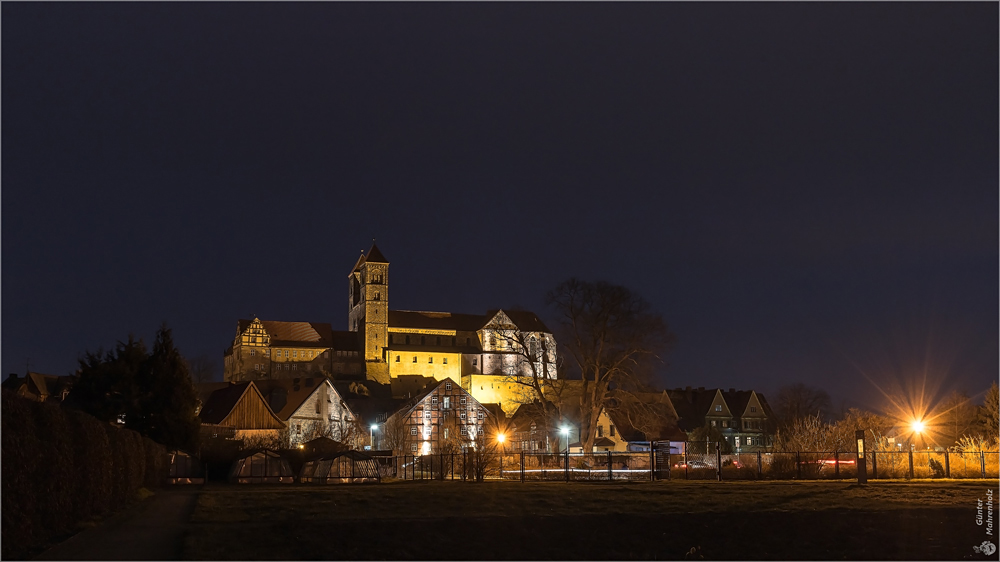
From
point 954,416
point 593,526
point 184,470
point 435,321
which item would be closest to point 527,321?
point 435,321

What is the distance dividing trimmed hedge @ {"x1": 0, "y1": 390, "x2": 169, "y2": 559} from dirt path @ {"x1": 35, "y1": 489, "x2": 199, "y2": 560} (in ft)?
1.44

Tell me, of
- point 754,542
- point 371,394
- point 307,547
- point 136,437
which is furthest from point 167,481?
point 371,394

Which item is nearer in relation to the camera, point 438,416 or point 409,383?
point 438,416

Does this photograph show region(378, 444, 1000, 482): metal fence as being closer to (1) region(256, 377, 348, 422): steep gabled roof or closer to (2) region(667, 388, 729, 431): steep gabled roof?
(1) region(256, 377, 348, 422): steep gabled roof

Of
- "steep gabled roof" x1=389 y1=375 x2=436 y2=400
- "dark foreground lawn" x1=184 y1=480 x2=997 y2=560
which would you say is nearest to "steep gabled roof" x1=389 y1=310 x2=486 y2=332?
"steep gabled roof" x1=389 y1=375 x2=436 y2=400

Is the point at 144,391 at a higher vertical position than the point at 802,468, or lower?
higher

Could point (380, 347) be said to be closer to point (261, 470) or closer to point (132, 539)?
point (261, 470)

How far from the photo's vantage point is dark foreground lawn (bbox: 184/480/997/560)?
17000 millimetres

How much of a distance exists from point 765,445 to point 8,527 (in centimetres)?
9906

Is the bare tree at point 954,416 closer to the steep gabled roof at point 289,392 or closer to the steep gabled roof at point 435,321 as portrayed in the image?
the steep gabled roof at point 289,392

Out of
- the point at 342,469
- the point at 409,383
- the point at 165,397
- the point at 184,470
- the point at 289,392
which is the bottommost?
the point at 342,469

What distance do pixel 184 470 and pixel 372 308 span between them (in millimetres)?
100698

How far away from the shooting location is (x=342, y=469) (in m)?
46.6

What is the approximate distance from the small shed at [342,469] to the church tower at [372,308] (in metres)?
90.4
